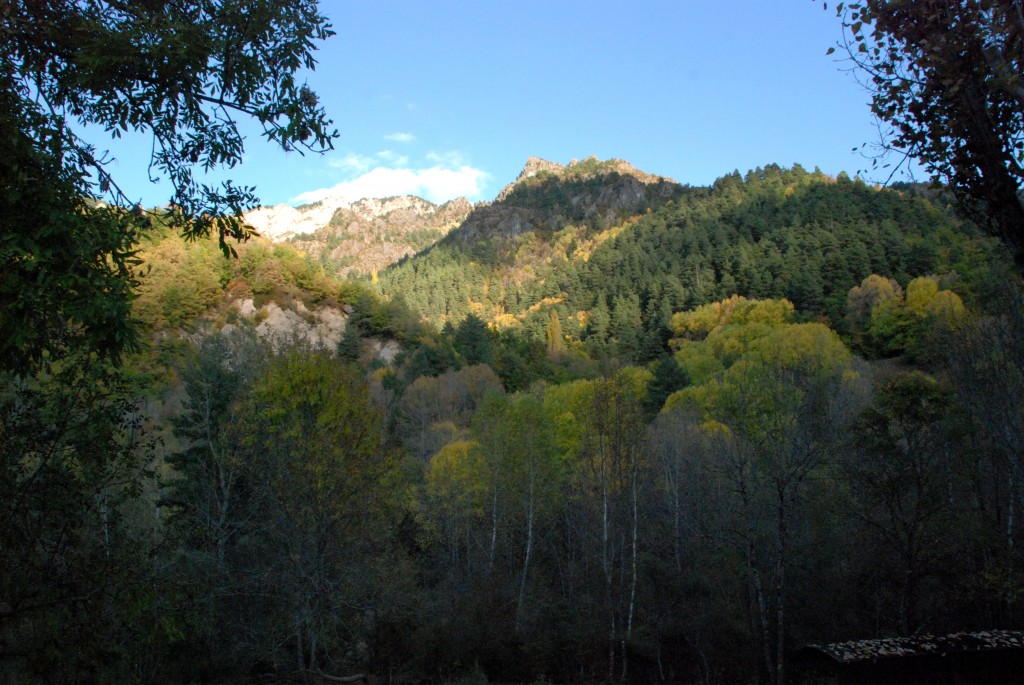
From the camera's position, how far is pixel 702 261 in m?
115

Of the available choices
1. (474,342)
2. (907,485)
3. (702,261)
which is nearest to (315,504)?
(907,485)

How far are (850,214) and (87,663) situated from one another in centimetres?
11737

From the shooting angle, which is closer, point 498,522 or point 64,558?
point 64,558

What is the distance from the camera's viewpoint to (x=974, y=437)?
82.1 feet

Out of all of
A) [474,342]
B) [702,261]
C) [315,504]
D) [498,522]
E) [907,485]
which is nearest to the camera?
[315,504]

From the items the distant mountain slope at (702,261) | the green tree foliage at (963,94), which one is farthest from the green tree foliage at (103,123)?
the distant mountain slope at (702,261)

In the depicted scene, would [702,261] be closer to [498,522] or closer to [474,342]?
[474,342]

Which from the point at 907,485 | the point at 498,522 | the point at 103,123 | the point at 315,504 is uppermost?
the point at 103,123

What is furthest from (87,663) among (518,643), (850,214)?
(850,214)

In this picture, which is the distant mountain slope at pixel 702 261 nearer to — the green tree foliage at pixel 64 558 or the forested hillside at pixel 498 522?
the forested hillside at pixel 498 522

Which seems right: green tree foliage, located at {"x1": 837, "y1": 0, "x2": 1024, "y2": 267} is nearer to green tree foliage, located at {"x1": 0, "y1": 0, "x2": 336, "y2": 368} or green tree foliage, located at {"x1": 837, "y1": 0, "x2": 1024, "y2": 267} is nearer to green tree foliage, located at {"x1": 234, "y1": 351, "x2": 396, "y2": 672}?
green tree foliage, located at {"x1": 0, "y1": 0, "x2": 336, "y2": 368}

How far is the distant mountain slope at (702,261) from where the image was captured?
8962 cm

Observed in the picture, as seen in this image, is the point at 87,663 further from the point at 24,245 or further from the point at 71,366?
the point at 24,245

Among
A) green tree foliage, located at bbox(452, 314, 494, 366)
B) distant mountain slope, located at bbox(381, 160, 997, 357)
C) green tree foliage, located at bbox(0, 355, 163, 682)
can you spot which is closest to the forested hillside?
green tree foliage, located at bbox(0, 355, 163, 682)
